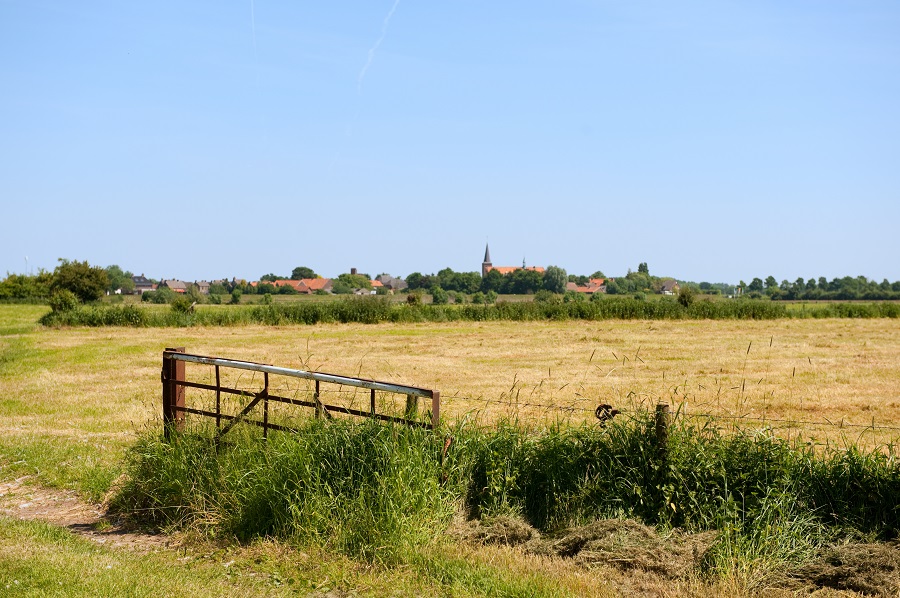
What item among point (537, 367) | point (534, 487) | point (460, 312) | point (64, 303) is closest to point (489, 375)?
point (537, 367)

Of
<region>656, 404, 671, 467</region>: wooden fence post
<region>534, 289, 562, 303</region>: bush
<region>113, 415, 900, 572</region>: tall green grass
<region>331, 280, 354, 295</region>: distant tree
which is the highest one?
<region>331, 280, 354, 295</region>: distant tree

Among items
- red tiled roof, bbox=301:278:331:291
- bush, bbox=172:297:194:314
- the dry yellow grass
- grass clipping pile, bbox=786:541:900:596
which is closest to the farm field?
the dry yellow grass

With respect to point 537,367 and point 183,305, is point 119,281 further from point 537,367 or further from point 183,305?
point 537,367

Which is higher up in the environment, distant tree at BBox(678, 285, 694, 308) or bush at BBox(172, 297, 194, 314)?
distant tree at BBox(678, 285, 694, 308)

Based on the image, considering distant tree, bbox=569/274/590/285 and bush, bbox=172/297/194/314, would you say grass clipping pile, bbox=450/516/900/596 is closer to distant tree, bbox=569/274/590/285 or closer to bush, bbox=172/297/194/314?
bush, bbox=172/297/194/314

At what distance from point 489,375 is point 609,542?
1430cm

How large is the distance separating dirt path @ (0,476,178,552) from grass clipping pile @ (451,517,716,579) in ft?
9.30

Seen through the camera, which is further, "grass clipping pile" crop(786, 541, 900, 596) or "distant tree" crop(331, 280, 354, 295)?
"distant tree" crop(331, 280, 354, 295)

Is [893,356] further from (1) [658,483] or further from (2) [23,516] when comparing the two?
(2) [23,516]

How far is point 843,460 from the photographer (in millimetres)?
6559

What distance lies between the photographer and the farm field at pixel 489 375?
9.37 m

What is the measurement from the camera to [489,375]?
20484 mm

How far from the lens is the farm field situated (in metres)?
9.37

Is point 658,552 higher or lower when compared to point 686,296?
lower
